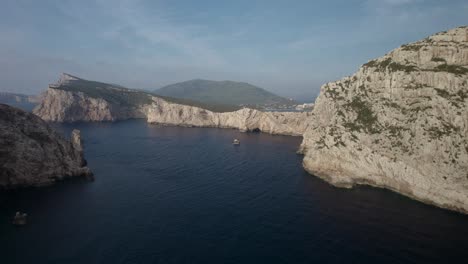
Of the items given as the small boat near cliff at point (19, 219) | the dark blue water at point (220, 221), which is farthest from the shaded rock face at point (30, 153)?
the small boat near cliff at point (19, 219)

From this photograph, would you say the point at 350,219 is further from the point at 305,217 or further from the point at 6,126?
the point at 6,126

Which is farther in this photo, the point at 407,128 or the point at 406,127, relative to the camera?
the point at 406,127

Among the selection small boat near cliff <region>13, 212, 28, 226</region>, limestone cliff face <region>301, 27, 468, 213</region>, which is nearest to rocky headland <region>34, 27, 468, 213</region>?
limestone cliff face <region>301, 27, 468, 213</region>

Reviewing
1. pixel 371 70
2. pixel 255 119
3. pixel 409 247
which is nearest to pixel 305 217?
pixel 409 247

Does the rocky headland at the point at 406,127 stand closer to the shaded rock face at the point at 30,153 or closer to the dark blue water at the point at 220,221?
the dark blue water at the point at 220,221

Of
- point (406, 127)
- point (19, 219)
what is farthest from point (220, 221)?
point (406, 127)

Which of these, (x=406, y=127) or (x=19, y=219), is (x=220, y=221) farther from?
(x=406, y=127)

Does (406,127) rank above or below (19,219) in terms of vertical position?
above
